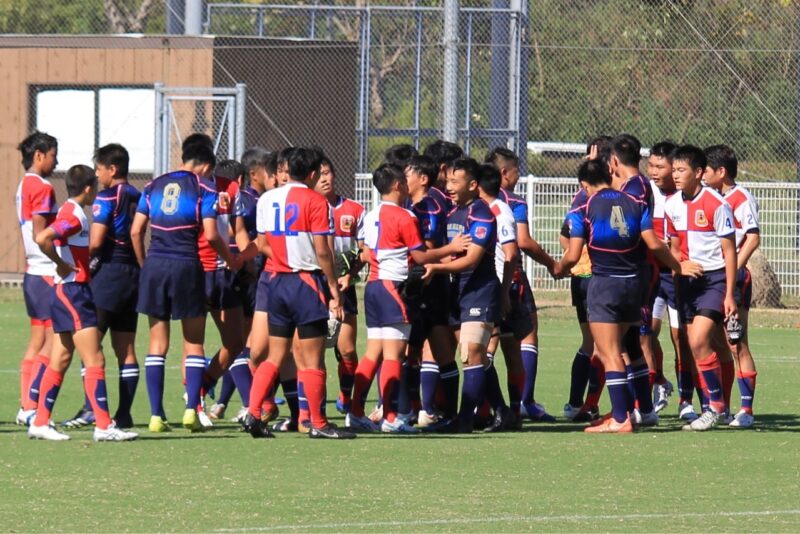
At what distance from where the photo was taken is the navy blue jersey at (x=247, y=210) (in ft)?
38.8

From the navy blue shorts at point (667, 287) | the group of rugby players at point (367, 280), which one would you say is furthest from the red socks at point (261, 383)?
the navy blue shorts at point (667, 287)

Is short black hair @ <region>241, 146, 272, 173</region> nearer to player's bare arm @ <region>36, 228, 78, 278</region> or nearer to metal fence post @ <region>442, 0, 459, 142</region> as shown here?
player's bare arm @ <region>36, 228, 78, 278</region>

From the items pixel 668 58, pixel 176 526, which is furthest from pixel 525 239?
pixel 668 58

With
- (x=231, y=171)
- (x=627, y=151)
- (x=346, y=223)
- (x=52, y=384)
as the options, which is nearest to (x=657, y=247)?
(x=627, y=151)

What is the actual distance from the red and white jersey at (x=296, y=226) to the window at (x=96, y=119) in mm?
14891

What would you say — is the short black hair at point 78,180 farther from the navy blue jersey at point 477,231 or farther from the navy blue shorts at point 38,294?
the navy blue jersey at point 477,231

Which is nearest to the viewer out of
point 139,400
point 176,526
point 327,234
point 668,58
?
point 176,526

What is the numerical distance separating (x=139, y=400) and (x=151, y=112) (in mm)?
12641

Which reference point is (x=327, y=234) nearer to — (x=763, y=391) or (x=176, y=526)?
(x=176, y=526)

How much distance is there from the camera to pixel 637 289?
10906mm

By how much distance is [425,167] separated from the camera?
36.0 feet

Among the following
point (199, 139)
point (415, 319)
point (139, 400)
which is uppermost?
point (199, 139)

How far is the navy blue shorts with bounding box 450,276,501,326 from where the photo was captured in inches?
427

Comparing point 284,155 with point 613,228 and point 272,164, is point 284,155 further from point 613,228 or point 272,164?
point 613,228
